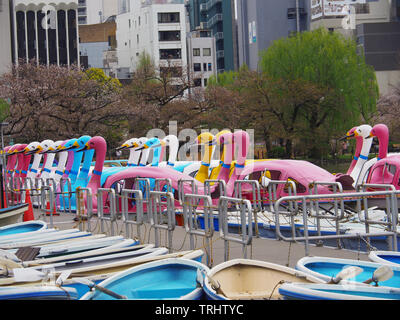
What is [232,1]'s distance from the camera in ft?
255

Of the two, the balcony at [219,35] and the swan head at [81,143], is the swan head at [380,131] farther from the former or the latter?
the balcony at [219,35]

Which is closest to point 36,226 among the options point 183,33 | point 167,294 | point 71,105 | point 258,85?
point 167,294

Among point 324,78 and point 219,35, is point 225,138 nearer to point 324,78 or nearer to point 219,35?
point 324,78

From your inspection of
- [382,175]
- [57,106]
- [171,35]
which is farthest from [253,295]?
[171,35]

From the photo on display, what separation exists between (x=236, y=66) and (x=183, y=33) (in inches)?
313

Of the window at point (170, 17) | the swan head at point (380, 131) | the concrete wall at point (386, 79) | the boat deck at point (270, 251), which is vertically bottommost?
the boat deck at point (270, 251)

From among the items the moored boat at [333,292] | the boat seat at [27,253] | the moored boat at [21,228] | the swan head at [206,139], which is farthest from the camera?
the swan head at [206,139]

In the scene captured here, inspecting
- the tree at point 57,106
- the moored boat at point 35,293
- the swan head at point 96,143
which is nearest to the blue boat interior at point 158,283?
the moored boat at point 35,293

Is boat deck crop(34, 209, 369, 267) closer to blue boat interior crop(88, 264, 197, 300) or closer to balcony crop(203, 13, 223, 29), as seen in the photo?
blue boat interior crop(88, 264, 197, 300)

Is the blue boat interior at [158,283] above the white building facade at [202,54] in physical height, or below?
below

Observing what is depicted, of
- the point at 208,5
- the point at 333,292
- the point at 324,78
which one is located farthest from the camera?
the point at 208,5

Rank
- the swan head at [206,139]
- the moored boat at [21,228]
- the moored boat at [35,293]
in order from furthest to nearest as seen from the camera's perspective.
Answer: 1. the swan head at [206,139]
2. the moored boat at [21,228]
3. the moored boat at [35,293]

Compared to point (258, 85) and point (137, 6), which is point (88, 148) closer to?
point (258, 85)

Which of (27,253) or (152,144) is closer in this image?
(27,253)
